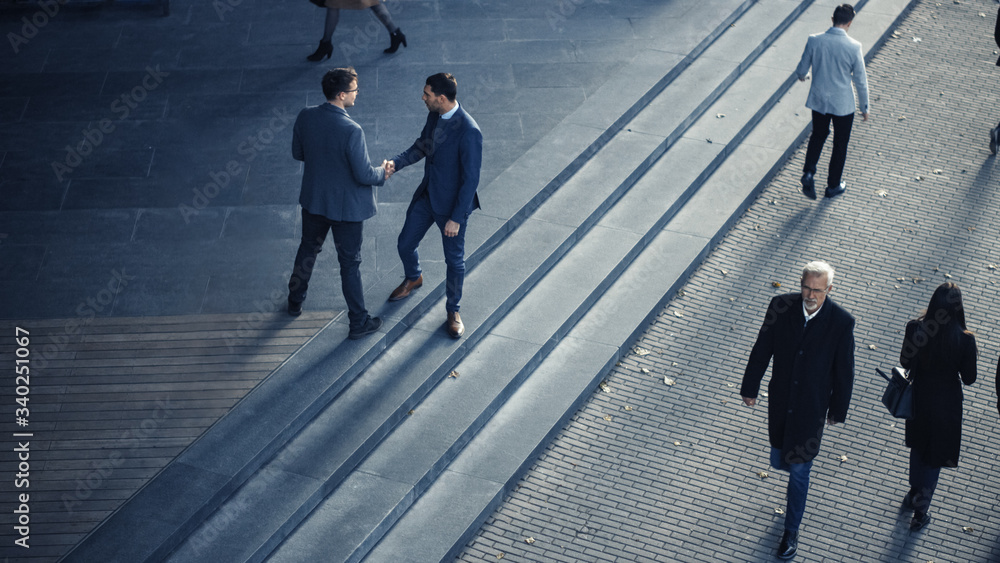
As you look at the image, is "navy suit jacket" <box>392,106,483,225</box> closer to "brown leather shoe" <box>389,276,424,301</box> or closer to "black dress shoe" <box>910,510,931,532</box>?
"brown leather shoe" <box>389,276,424,301</box>

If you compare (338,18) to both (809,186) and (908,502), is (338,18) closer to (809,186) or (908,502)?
(809,186)

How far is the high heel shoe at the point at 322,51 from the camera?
11.3 metres

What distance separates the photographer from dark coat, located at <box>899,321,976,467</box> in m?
6.01

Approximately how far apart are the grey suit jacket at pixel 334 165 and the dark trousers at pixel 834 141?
491cm

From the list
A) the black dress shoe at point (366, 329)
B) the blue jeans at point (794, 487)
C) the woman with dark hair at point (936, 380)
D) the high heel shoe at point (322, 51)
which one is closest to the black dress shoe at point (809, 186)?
the woman with dark hair at point (936, 380)

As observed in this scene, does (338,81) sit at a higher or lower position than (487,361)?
higher

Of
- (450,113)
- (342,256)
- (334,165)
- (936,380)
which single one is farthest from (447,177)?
(936,380)

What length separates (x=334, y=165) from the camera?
22.4ft

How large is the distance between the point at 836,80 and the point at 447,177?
14.4 ft

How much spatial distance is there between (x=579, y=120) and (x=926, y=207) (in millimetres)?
3639

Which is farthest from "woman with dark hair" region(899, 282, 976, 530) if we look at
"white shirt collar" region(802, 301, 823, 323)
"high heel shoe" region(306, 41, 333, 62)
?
"high heel shoe" region(306, 41, 333, 62)

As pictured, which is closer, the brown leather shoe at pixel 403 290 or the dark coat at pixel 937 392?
the dark coat at pixel 937 392

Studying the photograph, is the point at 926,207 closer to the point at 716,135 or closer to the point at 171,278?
the point at 716,135

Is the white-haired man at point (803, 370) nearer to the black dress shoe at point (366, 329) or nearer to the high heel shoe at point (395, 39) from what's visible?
the black dress shoe at point (366, 329)
